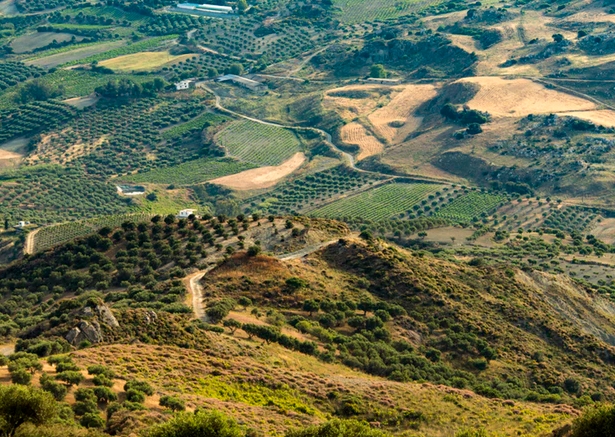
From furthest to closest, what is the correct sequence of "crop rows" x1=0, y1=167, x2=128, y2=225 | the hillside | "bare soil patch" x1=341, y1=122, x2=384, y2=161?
"bare soil patch" x1=341, y1=122, x2=384, y2=161 < "crop rows" x1=0, y1=167, x2=128, y2=225 < the hillside

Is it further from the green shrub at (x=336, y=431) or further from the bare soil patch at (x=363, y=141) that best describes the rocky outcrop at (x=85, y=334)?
the bare soil patch at (x=363, y=141)

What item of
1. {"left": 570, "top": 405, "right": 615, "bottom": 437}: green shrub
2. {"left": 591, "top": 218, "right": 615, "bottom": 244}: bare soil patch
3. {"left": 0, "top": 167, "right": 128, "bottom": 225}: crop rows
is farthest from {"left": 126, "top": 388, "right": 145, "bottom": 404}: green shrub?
{"left": 591, "top": 218, "right": 615, "bottom": 244}: bare soil patch

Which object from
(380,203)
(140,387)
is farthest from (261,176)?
(140,387)

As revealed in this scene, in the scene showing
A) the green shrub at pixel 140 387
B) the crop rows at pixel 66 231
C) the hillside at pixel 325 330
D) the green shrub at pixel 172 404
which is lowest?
the crop rows at pixel 66 231

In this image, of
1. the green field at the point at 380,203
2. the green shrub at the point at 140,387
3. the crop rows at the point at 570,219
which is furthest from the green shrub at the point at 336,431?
the crop rows at the point at 570,219

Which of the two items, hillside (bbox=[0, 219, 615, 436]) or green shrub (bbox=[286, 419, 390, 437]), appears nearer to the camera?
green shrub (bbox=[286, 419, 390, 437])

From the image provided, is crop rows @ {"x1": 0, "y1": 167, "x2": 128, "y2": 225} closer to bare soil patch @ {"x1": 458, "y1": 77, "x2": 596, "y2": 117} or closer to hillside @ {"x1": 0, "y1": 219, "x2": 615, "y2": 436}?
hillside @ {"x1": 0, "y1": 219, "x2": 615, "y2": 436}
